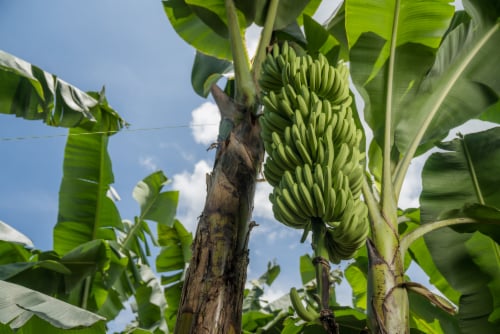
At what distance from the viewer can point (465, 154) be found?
73.6 inches

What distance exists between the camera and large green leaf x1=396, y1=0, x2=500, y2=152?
1710mm

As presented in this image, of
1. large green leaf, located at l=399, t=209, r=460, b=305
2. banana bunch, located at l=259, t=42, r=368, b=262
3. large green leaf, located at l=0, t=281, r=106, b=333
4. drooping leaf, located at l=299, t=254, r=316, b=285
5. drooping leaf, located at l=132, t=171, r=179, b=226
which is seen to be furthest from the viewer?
drooping leaf, located at l=132, t=171, r=179, b=226

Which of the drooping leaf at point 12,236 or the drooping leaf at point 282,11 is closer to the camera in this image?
the drooping leaf at point 282,11

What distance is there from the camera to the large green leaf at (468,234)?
1.66 m

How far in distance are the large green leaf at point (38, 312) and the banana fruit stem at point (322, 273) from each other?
723 millimetres

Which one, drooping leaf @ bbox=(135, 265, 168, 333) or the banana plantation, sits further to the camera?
drooping leaf @ bbox=(135, 265, 168, 333)

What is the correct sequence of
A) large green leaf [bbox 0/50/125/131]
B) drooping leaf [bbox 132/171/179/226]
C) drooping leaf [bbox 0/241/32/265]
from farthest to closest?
drooping leaf [bbox 132/171/179/226], drooping leaf [bbox 0/241/32/265], large green leaf [bbox 0/50/125/131]

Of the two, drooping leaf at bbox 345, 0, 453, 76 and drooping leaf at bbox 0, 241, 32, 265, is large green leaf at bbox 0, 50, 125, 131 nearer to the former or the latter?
drooping leaf at bbox 0, 241, 32, 265

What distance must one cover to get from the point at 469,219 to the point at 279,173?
0.77m

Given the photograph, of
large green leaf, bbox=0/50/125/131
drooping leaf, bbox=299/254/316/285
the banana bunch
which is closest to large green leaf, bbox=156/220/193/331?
→ drooping leaf, bbox=299/254/316/285

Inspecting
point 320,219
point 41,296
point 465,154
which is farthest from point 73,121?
point 465,154

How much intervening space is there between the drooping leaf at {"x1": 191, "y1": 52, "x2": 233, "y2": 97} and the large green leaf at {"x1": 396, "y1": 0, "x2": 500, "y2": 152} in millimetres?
1170

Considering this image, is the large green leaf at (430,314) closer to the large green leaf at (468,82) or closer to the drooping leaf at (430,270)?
the drooping leaf at (430,270)

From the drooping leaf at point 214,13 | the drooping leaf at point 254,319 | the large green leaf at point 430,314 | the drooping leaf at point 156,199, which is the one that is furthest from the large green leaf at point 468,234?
the drooping leaf at point 156,199
